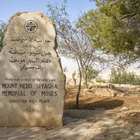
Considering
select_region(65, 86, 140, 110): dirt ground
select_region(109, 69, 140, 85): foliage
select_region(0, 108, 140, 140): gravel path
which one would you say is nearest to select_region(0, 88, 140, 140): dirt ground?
select_region(0, 108, 140, 140): gravel path

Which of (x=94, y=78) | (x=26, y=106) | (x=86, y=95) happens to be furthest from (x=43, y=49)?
(x=94, y=78)

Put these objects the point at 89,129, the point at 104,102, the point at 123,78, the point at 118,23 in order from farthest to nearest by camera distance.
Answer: the point at 123,78, the point at 104,102, the point at 118,23, the point at 89,129

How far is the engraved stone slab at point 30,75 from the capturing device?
8.42m

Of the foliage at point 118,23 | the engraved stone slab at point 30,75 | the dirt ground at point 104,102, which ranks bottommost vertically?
the dirt ground at point 104,102

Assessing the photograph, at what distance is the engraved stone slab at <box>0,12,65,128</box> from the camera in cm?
842

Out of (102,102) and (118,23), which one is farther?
(102,102)

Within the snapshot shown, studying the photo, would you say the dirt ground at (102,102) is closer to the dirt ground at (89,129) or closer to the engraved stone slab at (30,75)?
the dirt ground at (89,129)

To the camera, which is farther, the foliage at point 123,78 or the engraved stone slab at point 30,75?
the foliage at point 123,78

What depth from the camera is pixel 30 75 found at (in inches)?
334

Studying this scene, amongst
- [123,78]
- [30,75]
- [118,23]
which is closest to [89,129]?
→ [30,75]

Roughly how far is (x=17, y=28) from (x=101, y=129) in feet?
10.0

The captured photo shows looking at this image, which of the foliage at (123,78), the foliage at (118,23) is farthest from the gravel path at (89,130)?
the foliage at (123,78)

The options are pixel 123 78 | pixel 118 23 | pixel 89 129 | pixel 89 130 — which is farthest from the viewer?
pixel 123 78

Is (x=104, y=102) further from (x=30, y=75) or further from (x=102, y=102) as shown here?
(x=30, y=75)
